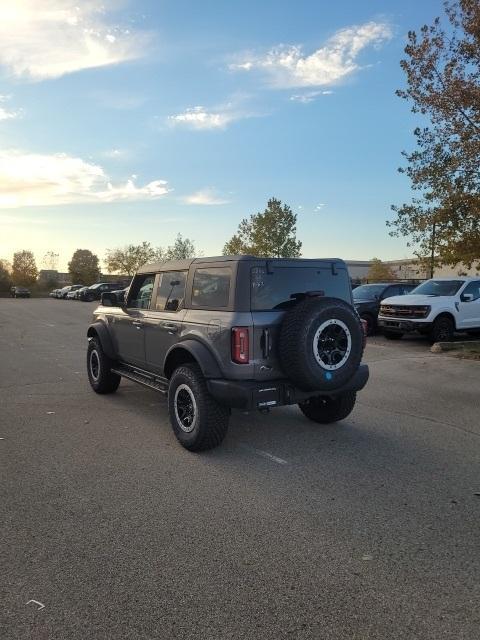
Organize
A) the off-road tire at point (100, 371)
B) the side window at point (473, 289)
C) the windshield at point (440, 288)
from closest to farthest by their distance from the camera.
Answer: the off-road tire at point (100, 371) < the side window at point (473, 289) < the windshield at point (440, 288)

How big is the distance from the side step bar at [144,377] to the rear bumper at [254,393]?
1.16 meters

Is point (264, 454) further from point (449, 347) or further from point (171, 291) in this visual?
point (449, 347)

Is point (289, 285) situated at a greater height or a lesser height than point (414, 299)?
greater

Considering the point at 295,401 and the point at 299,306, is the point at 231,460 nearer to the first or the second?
the point at 295,401

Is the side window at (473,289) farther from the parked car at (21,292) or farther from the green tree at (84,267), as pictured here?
the green tree at (84,267)

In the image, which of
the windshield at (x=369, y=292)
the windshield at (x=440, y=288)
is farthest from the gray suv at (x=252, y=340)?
the windshield at (x=369, y=292)

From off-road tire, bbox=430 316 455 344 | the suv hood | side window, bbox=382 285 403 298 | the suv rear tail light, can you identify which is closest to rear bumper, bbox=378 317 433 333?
off-road tire, bbox=430 316 455 344

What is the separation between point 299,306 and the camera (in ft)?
15.9

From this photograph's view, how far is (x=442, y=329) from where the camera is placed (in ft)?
45.5

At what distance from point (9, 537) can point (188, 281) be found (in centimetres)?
304

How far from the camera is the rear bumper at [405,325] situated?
44.9ft

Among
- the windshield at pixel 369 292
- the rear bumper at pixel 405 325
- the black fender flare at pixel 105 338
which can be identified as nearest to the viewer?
the black fender flare at pixel 105 338

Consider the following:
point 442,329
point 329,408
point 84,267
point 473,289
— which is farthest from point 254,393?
point 84,267

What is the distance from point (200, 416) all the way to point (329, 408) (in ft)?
5.86
